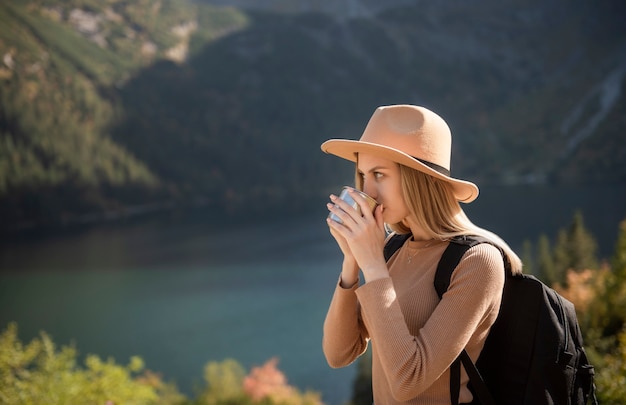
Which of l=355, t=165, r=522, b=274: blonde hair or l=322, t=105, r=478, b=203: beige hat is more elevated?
l=322, t=105, r=478, b=203: beige hat

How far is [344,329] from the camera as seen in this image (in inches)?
75.0

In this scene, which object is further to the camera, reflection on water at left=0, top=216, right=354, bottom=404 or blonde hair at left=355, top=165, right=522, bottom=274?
reflection on water at left=0, top=216, right=354, bottom=404

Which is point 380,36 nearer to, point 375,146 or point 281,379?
point 281,379

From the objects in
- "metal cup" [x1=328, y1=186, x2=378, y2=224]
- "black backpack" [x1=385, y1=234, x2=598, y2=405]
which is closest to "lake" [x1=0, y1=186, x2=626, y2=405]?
"black backpack" [x1=385, y1=234, x2=598, y2=405]

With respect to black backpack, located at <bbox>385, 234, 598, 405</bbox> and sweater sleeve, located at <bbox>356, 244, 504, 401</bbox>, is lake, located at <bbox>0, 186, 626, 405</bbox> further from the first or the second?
sweater sleeve, located at <bbox>356, 244, 504, 401</bbox>

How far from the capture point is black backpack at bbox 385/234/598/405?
5.28ft

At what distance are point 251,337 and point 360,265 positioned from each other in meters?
36.6

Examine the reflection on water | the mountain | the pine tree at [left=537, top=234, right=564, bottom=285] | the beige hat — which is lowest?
the beige hat

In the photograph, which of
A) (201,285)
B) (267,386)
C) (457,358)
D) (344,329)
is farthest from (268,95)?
(457,358)

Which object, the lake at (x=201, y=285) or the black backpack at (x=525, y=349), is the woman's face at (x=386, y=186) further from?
the lake at (x=201, y=285)

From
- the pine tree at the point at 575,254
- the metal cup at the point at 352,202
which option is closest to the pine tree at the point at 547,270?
the pine tree at the point at 575,254

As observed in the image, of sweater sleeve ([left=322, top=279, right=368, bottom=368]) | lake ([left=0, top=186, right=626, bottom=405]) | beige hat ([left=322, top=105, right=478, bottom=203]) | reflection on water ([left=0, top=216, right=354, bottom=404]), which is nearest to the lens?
beige hat ([left=322, top=105, right=478, bottom=203])

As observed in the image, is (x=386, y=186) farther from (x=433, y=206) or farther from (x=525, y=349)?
(x=525, y=349)

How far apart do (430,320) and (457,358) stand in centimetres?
17
